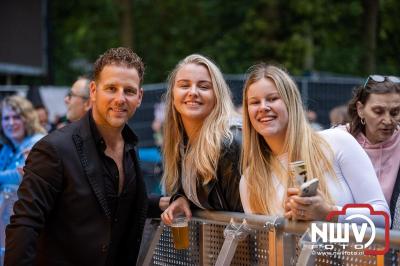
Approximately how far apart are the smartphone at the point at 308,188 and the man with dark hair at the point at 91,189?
4.13 feet

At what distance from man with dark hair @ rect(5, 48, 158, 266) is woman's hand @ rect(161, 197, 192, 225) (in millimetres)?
164

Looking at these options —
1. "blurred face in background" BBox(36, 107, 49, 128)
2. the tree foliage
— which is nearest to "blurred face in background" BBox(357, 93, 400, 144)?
"blurred face in background" BBox(36, 107, 49, 128)

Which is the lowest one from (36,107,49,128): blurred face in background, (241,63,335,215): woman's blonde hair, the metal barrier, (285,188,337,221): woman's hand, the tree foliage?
the metal barrier

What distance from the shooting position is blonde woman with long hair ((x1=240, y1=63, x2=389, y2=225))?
3.94m

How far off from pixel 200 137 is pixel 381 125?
120 cm

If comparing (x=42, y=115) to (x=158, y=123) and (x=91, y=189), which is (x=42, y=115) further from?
(x=91, y=189)

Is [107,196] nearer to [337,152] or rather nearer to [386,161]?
[337,152]

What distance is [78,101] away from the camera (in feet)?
24.5

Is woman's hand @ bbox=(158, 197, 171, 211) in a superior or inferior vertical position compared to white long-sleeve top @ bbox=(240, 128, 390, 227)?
inferior

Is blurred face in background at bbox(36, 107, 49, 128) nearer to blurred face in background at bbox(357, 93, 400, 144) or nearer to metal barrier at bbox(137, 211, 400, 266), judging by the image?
metal barrier at bbox(137, 211, 400, 266)

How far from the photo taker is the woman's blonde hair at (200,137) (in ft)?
14.8

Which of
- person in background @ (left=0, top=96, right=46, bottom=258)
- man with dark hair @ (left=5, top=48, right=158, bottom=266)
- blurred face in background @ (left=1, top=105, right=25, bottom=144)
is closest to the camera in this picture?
man with dark hair @ (left=5, top=48, right=158, bottom=266)

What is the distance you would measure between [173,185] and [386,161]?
1.35m

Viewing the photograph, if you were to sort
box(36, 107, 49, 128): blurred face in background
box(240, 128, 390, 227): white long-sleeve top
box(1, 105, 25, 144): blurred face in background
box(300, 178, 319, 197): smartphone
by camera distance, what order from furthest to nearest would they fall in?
box(36, 107, 49, 128): blurred face in background → box(1, 105, 25, 144): blurred face in background → box(240, 128, 390, 227): white long-sleeve top → box(300, 178, 319, 197): smartphone
